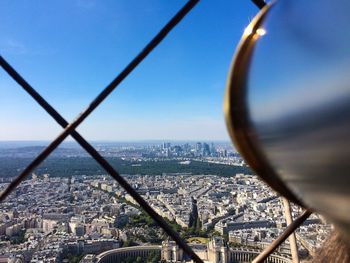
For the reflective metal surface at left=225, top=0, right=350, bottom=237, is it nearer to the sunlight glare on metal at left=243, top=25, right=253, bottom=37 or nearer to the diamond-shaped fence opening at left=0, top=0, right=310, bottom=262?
the sunlight glare on metal at left=243, top=25, right=253, bottom=37

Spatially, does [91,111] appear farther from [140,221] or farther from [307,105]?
[140,221]

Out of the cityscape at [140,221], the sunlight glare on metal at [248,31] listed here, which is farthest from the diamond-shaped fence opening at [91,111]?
the cityscape at [140,221]

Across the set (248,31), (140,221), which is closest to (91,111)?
(248,31)

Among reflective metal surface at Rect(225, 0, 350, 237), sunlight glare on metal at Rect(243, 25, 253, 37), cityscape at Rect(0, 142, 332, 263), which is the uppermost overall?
sunlight glare on metal at Rect(243, 25, 253, 37)

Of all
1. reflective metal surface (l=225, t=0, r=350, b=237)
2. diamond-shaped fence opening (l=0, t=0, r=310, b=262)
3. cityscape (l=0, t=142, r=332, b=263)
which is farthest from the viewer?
cityscape (l=0, t=142, r=332, b=263)

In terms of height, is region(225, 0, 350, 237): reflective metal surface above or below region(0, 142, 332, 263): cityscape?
above

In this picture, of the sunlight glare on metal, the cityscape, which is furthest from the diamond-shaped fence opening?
the cityscape

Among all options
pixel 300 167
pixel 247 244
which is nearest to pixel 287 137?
pixel 300 167
